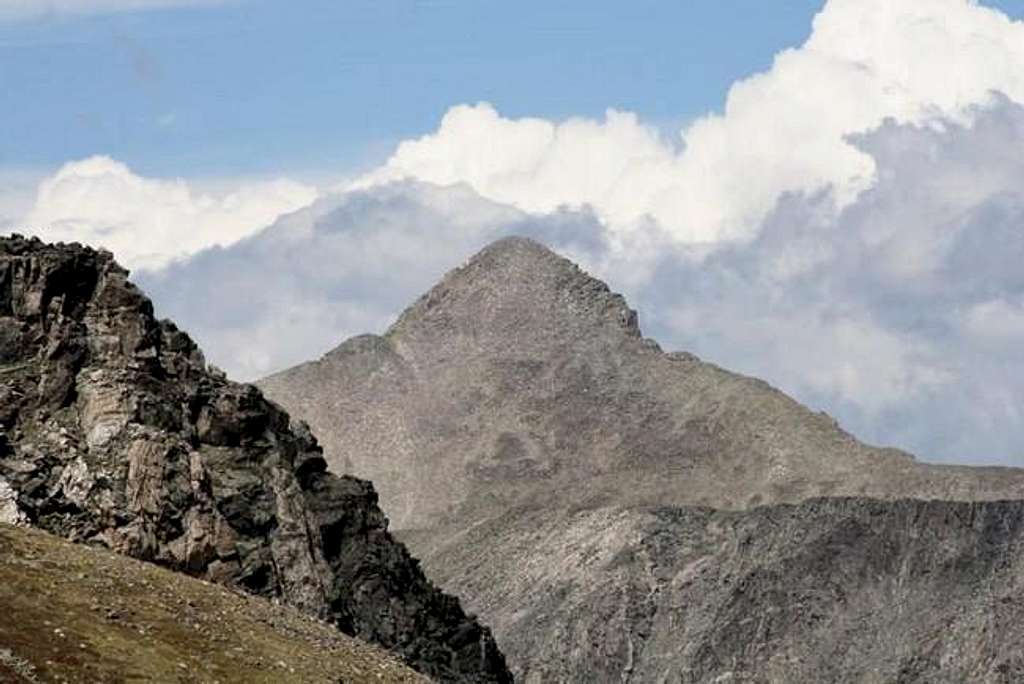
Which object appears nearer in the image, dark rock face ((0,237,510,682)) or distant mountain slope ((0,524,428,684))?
distant mountain slope ((0,524,428,684))

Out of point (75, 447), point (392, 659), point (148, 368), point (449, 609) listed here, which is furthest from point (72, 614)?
point (449, 609)

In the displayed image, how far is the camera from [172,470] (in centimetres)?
9781

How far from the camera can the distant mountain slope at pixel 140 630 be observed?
7038cm

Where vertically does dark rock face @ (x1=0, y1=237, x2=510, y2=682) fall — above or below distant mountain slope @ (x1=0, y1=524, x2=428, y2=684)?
above

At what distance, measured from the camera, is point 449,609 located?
12394 cm

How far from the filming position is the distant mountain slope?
70.4 meters

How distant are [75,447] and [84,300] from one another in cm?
1405

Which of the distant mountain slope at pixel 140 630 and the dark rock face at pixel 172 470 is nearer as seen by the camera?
the distant mountain slope at pixel 140 630

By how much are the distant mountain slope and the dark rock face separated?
8.28 meters

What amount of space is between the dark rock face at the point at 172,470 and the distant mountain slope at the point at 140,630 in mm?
8280

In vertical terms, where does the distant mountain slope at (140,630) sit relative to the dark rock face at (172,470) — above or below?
below

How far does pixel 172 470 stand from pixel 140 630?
22.5 m

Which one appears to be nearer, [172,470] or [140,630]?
[140,630]

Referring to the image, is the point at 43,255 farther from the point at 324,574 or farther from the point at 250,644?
the point at 250,644
